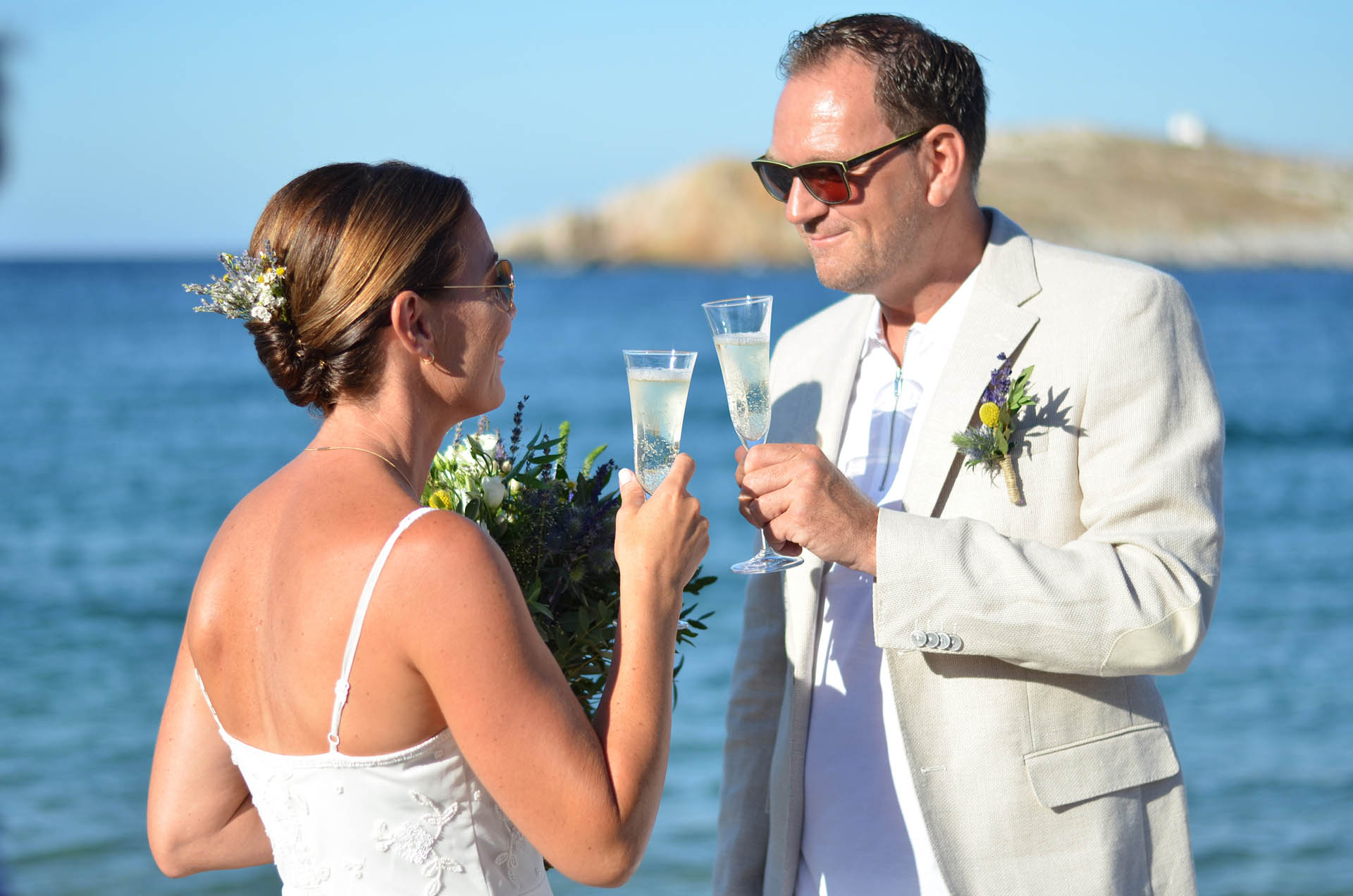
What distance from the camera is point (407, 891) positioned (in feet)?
7.23

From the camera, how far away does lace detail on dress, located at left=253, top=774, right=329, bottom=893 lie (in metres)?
2.22

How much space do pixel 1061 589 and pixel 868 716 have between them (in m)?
0.69

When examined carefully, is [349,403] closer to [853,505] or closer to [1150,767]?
[853,505]

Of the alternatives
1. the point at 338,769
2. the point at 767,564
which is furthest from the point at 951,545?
the point at 338,769

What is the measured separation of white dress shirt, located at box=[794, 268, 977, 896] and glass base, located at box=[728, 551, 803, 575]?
418 mm

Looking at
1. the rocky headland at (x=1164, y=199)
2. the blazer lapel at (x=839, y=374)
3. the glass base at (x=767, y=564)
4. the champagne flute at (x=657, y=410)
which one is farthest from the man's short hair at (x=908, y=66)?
the rocky headland at (x=1164, y=199)

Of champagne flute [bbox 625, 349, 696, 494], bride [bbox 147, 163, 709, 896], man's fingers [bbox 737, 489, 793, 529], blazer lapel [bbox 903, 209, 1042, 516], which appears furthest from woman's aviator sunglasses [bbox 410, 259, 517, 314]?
blazer lapel [bbox 903, 209, 1042, 516]

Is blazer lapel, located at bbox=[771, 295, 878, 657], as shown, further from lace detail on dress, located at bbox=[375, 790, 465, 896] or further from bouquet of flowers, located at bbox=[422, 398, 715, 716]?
lace detail on dress, located at bbox=[375, 790, 465, 896]

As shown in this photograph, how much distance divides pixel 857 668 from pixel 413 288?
157 centimetres

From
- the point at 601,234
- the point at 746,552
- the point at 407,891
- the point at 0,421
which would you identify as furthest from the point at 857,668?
the point at 601,234

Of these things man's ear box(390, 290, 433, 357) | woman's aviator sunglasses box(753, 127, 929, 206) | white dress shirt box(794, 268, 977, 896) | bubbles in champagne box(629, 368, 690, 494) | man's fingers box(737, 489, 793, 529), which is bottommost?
white dress shirt box(794, 268, 977, 896)

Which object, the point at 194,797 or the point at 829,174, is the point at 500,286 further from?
the point at 194,797

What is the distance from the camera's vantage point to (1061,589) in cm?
259

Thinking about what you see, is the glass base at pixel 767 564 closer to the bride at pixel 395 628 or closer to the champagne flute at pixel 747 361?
the champagne flute at pixel 747 361
